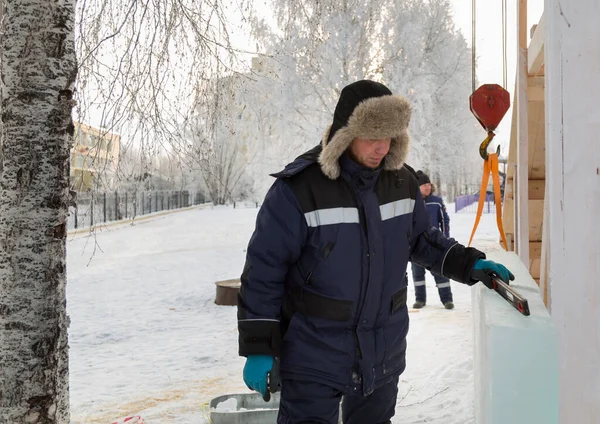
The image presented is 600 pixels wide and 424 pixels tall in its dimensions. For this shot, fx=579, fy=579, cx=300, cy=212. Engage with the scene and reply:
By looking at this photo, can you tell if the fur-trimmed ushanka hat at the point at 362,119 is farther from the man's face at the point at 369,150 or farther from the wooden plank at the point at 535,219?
the wooden plank at the point at 535,219

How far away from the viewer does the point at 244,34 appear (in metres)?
4.54

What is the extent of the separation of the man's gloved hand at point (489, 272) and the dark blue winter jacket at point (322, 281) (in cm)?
37

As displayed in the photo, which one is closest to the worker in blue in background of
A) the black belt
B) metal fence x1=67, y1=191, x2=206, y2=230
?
the black belt

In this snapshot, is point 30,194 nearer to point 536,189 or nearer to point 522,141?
point 522,141

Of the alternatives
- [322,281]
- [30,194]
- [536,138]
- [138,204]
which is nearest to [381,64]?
[138,204]

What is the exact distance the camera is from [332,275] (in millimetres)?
2170

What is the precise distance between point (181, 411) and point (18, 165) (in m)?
2.20

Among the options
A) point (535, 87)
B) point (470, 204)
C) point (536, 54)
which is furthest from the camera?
point (470, 204)

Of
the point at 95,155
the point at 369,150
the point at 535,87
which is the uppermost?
the point at 535,87

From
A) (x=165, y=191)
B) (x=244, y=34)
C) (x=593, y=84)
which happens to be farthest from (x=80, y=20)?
(x=165, y=191)

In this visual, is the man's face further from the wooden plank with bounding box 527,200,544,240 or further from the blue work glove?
the wooden plank with bounding box 527,200,544,240

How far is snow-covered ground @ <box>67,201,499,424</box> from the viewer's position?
4.01m

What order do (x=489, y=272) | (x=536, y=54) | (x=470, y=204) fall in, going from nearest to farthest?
(x=489, y=272)
(x=536, y=54)
(x=470, y=204)

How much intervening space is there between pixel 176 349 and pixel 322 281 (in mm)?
3771
